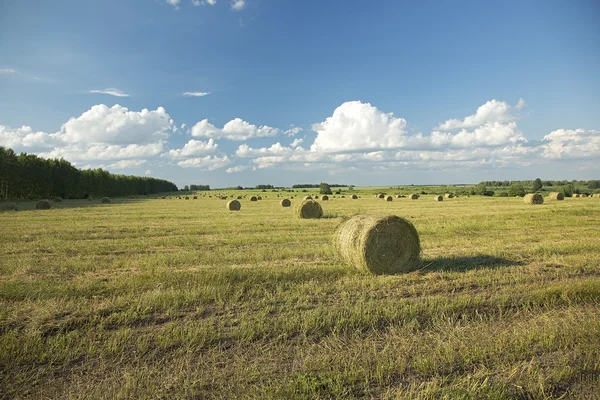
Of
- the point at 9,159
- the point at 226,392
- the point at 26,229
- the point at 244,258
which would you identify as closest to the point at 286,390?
the point at 226,392

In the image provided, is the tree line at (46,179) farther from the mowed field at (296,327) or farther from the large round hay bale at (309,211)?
the mowed field at (296,327)

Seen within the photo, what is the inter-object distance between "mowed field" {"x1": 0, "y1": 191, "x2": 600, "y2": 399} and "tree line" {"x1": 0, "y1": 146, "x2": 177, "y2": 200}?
53365 millimetres

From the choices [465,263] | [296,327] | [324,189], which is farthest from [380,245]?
[324,189]

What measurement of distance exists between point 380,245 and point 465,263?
89.9 inches

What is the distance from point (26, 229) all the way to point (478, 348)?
62.4ft

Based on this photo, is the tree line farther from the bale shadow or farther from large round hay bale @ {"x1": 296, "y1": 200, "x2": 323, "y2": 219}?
the bale shadow

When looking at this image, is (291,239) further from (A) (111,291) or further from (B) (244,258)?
(A) (111,291)

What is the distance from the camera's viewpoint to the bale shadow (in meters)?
8.92

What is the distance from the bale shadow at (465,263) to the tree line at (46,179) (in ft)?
195

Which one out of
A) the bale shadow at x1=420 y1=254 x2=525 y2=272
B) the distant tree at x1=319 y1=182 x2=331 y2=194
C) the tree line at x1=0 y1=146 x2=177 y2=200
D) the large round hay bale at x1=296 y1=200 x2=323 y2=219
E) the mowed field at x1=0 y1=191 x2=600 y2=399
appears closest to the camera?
the mowed field at x1=0 y1=191 x2=600 y2=399

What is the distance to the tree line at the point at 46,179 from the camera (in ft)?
169

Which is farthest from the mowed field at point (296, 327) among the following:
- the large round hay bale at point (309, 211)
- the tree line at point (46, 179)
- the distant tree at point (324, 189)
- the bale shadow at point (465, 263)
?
the distant tree at point (324, 189)

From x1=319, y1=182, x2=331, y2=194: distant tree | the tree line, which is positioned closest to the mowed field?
the tree line

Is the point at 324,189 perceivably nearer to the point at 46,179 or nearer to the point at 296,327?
the point at 46,179
